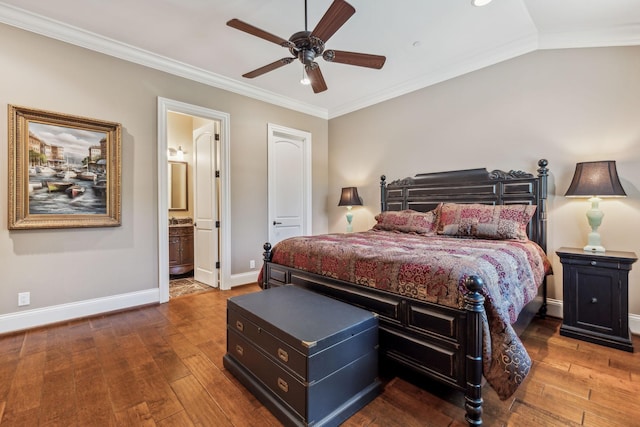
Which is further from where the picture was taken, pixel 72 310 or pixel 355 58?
pixel 72 310

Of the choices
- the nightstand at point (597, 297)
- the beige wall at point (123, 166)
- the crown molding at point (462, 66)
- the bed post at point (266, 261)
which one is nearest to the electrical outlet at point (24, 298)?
the beige wall at point (123, 166)

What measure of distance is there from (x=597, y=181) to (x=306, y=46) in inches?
109

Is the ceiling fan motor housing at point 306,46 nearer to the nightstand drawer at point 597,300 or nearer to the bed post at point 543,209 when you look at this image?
the bed post at point 543,209

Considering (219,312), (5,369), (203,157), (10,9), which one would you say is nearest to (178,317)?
(219,312)

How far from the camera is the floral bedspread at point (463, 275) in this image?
4.86ft

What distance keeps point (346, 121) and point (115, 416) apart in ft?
15.8

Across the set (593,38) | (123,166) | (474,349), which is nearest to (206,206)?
(123,166)

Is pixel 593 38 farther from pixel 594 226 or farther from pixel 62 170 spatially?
pixel 62 170

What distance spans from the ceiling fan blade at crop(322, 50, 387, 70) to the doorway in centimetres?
220

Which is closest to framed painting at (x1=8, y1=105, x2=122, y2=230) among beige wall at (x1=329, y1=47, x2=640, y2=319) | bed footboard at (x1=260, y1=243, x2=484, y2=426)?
bed footboard at (x1=260, y1=243, x2=484, y2=426)

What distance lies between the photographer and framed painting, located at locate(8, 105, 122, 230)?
2.66m

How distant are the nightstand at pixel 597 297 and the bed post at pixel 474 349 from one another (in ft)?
5.73

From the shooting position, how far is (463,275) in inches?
62.4

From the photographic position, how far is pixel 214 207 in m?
4.13
